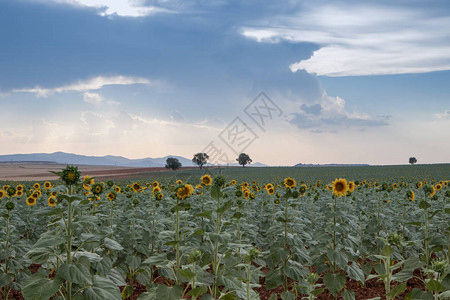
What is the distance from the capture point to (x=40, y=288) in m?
3.41

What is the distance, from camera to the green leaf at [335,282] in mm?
5887

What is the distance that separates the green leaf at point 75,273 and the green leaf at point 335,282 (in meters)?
3.91

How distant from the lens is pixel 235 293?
4441 millimetres

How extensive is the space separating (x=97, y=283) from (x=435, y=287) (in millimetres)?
3245

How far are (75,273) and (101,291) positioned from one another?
0.30m

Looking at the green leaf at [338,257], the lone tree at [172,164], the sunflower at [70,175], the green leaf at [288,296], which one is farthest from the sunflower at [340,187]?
the lone tree at [172,164]

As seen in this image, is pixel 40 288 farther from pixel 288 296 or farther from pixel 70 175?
pixel 288 296

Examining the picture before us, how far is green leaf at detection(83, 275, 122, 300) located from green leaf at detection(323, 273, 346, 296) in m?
3.60

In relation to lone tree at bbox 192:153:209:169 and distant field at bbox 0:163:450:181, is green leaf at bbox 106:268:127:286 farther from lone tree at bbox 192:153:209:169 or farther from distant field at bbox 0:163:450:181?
lone tree at bbox 192:153:209:169

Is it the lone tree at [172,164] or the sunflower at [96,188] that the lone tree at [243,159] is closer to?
the lone tree at [172,164]

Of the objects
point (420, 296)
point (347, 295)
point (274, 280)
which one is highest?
point (420, 296)

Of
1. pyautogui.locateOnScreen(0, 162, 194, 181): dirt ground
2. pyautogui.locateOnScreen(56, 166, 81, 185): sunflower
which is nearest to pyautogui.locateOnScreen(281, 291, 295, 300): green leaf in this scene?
pyautogui.locateOnScreen(56, 166, 81, 185): sunflower

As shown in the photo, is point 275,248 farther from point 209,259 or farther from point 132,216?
point 132,216

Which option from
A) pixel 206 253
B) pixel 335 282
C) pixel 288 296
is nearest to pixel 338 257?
pixel 335 282
